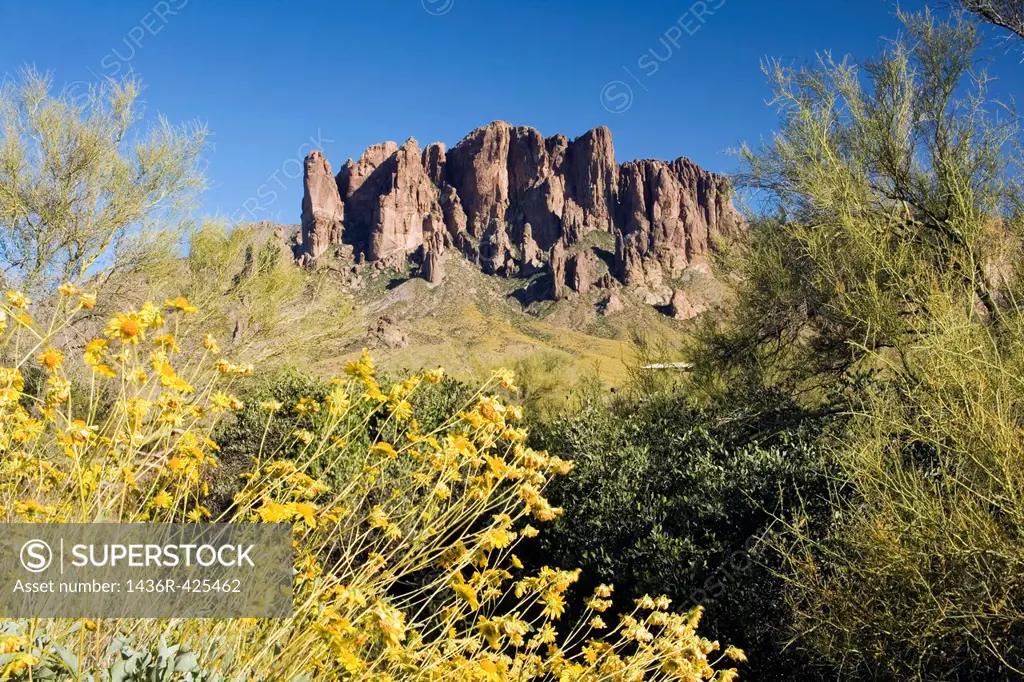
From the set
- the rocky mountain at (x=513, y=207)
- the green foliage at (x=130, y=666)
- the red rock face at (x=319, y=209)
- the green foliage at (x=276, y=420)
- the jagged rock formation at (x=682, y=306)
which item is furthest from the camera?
the red rock face at (x=319, y=209)

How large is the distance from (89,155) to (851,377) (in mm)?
11180

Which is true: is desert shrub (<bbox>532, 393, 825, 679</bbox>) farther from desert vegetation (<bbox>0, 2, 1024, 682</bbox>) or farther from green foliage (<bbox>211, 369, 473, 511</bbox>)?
green foliage (<bbox>211, 369, 473, 511</bbox>)

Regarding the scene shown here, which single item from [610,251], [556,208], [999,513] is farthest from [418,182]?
[999,513]

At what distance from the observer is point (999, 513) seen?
349cm

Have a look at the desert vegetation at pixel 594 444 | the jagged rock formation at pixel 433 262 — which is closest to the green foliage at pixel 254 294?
the desert vegetation at pixel 594 444

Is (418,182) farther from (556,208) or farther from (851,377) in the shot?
(851,377)

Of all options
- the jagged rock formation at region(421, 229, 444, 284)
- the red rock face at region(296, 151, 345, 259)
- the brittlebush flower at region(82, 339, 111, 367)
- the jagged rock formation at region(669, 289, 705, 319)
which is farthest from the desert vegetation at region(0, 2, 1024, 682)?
the red rock face at region(296, 151, 345, 259)

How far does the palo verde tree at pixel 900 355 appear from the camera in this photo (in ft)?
Answer: 10.6

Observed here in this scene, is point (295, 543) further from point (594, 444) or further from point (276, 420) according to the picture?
point (276, 420)

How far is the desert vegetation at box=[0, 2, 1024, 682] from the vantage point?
1.90 m

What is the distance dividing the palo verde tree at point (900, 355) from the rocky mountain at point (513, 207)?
81362 mm

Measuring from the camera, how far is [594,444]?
7391 millimetres

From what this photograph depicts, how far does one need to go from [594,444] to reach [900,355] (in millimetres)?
3698

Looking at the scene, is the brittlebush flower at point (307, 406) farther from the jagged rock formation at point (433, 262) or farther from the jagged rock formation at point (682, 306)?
the jagged rock formation at point (433, 262)
